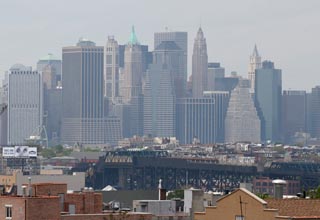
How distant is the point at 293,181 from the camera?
192 meters

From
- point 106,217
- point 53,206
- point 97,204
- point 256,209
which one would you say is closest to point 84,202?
point 97,204

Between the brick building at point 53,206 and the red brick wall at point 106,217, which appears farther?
the red brick wall at point 106,217

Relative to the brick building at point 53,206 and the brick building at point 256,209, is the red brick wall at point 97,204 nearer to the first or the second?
the brick building at point 53,206

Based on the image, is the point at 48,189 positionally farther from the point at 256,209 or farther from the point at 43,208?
the point at 256,209

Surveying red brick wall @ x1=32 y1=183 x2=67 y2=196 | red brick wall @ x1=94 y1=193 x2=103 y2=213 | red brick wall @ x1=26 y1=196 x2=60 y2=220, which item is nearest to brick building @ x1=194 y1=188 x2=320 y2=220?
red brick wall @ x1=26 y1=196 x2=60 y2=220

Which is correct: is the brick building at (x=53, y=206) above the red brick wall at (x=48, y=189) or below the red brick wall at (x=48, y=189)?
below

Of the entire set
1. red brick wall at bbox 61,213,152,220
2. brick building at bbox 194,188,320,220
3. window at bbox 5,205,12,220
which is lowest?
red brick wall at bbox 61,213,152,220

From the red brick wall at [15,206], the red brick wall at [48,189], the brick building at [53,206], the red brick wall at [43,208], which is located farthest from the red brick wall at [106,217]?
the red brick wall at [48,189]

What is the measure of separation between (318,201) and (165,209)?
14.4m

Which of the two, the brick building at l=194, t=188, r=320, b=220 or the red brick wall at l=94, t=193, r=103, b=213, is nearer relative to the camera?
the brick building at l=194, t=188, r=320, b=220

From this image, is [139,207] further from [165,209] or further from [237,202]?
[237,202]

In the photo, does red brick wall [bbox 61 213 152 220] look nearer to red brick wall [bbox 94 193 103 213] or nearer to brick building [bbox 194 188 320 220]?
red brick wall [bbox 94 193 103 213]

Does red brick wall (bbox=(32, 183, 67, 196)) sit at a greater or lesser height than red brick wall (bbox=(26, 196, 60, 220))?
greater

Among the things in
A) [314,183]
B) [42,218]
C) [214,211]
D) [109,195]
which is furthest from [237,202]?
[314,183]
